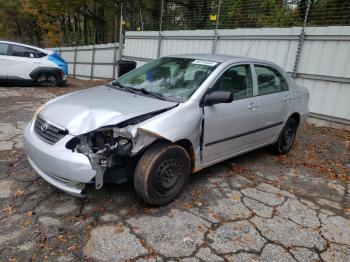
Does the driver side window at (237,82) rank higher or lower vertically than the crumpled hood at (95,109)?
higher

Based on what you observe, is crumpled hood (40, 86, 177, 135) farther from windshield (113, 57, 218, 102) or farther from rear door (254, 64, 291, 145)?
rear door (254, 64, 291, 145)

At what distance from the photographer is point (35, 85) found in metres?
10.7

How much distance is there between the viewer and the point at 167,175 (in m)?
3.27

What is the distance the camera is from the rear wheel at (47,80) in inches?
414

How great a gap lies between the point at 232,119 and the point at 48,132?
214cm

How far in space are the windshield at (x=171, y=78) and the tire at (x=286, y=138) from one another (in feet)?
6.59

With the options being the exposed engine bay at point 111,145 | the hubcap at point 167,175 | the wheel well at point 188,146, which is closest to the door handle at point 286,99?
the wheel well at point 188,146

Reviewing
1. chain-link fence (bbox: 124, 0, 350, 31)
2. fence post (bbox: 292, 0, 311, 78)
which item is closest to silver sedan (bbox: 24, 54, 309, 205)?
fence post (bbox: 292, 0, 311, 78)

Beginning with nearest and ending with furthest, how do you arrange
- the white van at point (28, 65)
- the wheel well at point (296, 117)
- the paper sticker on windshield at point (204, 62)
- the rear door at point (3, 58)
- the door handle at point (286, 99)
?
the paper sticker on windshield at point (204, 62), the door handle at point (286, 99), the wheel well at point (296, 117), the rear door at point (3, 58), the white van at point (28, 65)

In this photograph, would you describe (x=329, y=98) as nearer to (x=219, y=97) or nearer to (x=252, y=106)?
(x=252, y=106)

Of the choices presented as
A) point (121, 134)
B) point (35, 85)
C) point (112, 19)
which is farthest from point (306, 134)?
point (112, 19)

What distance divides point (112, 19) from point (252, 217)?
793 inches

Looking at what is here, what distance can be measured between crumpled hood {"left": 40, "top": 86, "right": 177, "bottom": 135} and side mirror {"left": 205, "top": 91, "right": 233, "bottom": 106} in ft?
1.43

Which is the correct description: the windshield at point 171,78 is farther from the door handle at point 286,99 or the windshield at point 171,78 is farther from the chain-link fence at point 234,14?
the chain-link fence at point 234,14
